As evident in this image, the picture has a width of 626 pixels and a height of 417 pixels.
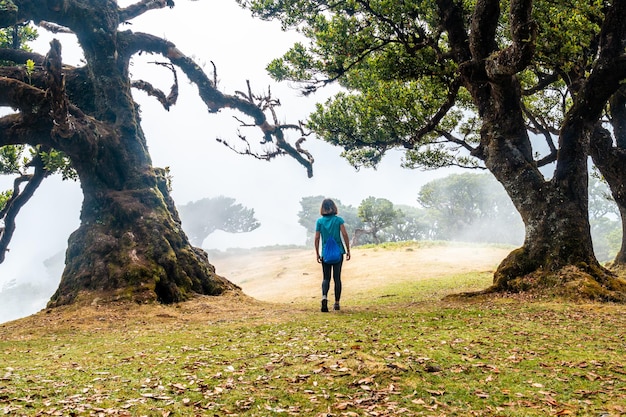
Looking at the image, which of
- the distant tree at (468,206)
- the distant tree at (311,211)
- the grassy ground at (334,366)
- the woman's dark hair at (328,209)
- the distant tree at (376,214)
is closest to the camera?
the grassy ground at (334,366)

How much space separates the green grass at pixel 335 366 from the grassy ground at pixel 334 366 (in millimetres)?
21

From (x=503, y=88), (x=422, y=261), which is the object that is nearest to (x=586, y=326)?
(x=503, y=88)

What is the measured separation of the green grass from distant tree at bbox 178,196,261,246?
8751 cm

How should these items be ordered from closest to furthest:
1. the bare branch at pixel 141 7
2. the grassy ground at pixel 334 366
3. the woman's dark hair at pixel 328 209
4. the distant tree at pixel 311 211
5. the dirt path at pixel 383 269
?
the grassy ground at pixel 334 366 → the woman's dark hair at pixel 328 209 → the bare branch at pixel 141 7 → the dirt path at pixel 383 269 → the distant tree at pixel 311 211

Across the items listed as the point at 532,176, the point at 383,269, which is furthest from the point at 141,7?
the point at 383,269

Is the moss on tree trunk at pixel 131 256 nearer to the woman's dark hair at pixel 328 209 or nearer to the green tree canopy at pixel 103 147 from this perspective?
the green tree canopy at pixel 103 147

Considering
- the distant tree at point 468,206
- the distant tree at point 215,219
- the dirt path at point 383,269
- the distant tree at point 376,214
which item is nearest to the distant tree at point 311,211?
the distant tree at point 215,219

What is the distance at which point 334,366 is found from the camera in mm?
5258

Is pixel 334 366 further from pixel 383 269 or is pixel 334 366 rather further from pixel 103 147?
pixel 383 269

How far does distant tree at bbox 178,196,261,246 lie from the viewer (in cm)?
9512

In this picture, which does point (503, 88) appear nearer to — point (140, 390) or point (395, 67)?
point (395, 67)

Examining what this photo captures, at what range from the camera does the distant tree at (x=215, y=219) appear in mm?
95125

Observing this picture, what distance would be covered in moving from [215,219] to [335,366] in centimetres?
9322

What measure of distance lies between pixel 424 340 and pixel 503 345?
3.96 feet
